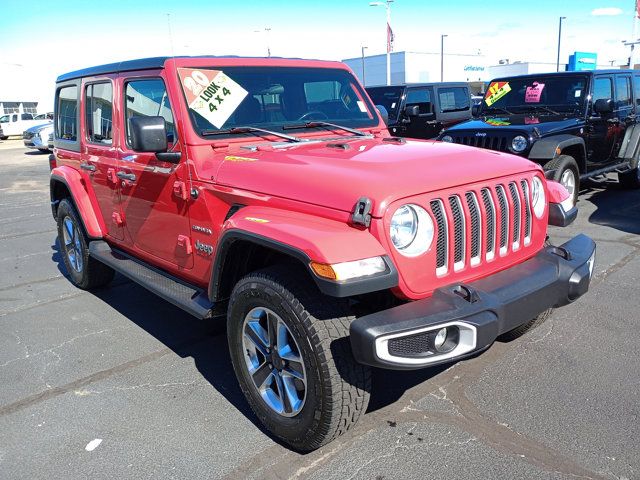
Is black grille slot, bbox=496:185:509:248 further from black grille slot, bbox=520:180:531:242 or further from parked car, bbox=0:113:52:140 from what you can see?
parked car, bbox=0:113:52:140

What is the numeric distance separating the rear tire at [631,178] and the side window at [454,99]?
4.06 meters

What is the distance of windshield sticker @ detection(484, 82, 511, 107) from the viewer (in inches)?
338

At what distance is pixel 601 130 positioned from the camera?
7969 millimetres

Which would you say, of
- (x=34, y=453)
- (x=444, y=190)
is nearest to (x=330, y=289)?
(x=444, y=190)

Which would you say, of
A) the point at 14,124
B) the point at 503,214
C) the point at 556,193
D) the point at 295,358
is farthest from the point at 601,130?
the point at 14,124

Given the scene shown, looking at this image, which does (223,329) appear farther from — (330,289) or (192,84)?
(330,289)

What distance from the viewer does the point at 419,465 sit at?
2.64 meters

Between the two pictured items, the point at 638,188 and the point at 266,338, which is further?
the point at 638,188

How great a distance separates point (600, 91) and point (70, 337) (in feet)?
25.1

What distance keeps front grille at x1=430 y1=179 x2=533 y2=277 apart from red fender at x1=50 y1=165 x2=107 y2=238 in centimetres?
321

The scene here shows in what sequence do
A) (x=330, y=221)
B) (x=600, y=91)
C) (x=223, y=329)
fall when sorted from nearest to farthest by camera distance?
(x=330, y=221) < (x=223, y=329) < (x=600, y=91)

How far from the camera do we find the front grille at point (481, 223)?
104 inches

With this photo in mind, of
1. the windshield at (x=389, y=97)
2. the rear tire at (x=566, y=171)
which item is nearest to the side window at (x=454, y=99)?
the windshield at (x=389, y=97)

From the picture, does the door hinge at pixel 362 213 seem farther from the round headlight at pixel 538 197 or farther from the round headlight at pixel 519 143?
the round headlight at pixel 519 143
